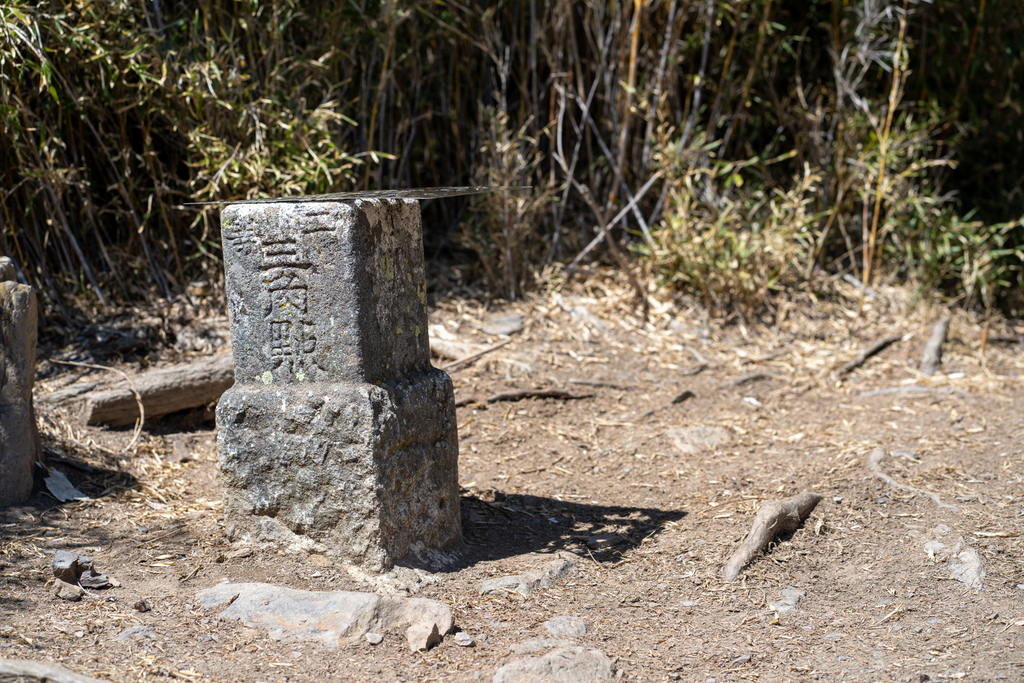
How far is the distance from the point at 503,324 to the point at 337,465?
230 centimetres

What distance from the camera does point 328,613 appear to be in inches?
84.3

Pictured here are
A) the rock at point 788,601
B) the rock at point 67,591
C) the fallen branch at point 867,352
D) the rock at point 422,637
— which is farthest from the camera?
the fallen branch at point 867,352

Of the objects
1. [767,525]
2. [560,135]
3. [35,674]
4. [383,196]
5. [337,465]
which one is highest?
[560,135]

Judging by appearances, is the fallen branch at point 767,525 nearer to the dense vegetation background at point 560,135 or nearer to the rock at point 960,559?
the rock at point 960,559

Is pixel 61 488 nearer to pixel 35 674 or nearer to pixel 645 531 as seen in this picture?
pixel 35 674

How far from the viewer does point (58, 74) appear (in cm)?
341

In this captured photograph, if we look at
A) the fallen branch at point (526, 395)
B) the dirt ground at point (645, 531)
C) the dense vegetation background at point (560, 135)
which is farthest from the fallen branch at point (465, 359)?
the dense vegetation background at point (560, 135)

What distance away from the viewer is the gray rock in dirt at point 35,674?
5.72ft

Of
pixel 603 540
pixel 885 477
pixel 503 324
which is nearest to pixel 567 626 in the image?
pixel 603 540

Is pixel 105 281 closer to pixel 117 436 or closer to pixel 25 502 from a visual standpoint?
pixel 117 436

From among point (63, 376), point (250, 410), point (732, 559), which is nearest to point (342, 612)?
point (250, 410)

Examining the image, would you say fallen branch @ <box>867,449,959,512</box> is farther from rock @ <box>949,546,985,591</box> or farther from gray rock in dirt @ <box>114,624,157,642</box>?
gray rock in dirt @ <box>114,624,157,642</box>

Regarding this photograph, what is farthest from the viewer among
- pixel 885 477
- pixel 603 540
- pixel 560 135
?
pixel 560 135

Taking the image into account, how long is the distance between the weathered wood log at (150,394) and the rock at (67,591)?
114 centimetres
